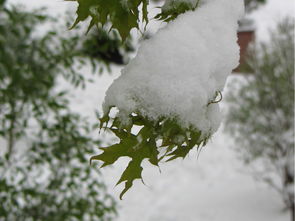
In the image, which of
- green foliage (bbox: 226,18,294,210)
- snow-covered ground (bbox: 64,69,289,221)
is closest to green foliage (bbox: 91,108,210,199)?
snow-covered ground (bbox: 64,69,289,221)

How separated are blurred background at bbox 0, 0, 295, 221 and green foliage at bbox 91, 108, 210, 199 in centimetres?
192

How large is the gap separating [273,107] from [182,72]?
6838 mm

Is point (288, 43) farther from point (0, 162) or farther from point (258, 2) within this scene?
point (258, 2)

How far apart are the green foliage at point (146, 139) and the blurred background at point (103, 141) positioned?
192cm

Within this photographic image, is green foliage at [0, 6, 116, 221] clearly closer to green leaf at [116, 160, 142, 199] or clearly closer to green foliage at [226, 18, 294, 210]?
green leaf at [116, 160, 142, 199]

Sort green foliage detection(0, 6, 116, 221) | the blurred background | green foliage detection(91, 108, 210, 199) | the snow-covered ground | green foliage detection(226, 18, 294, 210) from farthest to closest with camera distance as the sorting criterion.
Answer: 1. the snow-covered ground
2. green foliage detection(226, 18, 294, 210)
3. the blurred background
4. green foliage detection(0, 6, 116, 221)
5. green foliage detection(91, 108, 210, 199)

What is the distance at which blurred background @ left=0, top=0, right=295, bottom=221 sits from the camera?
277 cm

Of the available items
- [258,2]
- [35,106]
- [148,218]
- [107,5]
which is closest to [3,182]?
[35,106]

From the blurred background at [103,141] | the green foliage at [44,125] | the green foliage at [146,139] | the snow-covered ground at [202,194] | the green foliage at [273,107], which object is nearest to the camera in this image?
the green foliage at [146,139]

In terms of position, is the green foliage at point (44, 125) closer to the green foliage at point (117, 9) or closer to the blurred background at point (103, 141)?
the blurred background at point (103, 141)

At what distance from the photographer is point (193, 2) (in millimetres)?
715

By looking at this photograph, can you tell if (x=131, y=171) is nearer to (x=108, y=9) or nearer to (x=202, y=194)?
(x=108, y=9)

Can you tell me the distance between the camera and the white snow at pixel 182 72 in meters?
0.63

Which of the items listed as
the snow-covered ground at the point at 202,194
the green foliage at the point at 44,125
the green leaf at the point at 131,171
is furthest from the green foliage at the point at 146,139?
the snow-covered ground at the point at 202,194
